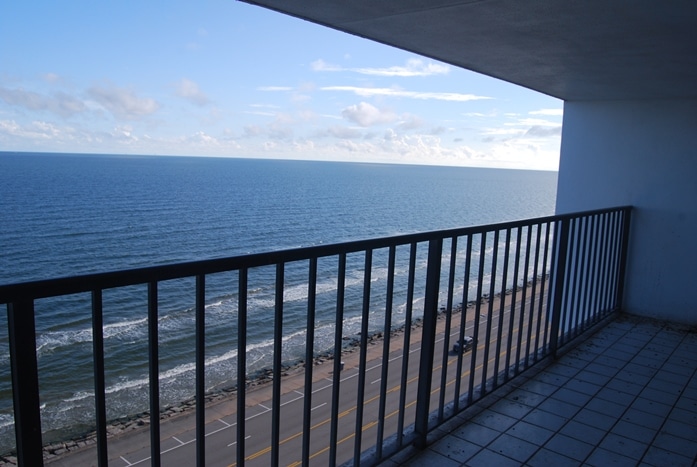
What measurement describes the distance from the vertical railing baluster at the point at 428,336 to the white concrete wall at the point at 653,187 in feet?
11.5

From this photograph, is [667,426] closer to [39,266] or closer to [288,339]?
[288,339]

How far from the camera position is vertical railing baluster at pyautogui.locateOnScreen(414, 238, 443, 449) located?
2213 millimetres

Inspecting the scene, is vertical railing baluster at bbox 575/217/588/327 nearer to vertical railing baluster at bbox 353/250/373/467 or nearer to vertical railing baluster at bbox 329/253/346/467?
vertical railing baluster at bbox 353/250/373/467

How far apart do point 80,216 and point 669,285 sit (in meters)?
49.2

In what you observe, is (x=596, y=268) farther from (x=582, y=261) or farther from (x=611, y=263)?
(x=582, y=261)

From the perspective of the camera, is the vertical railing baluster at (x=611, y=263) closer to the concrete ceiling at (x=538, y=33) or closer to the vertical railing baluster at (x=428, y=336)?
the concrete ceiling at (x=538, y=33)

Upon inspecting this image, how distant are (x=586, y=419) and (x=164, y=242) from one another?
3800 cm

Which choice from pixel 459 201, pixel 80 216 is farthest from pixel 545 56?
pixel 459 201

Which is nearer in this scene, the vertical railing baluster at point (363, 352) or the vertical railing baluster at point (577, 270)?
the vertical railing baluster at point (363, 352)

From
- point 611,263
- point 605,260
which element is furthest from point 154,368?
point 611,263

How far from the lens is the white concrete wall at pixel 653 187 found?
4.68m

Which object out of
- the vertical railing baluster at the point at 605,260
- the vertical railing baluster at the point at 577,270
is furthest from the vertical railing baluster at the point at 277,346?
the vertical railing baluster at the point at 605,260

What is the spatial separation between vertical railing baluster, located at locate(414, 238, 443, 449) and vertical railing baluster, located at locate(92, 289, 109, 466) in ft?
4.51

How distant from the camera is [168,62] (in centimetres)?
7381
